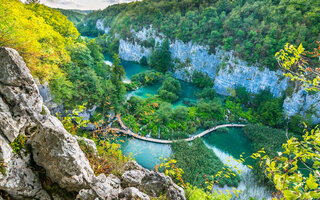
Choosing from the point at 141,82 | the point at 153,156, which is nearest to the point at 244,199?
the point at 153,156

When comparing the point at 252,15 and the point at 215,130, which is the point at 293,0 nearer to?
the point at 252,15

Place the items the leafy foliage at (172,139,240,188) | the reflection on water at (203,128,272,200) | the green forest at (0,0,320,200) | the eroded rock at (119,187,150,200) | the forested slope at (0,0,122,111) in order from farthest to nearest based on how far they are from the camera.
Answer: the reflection on water at (203,128,272,200), the leafy foliage at (172,139,240,188), the forested slope at (0,0,122,111), the green forest at (0,0,320,200), the eroded rock at (119,187,150,200)

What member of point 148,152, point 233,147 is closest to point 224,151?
point 233,147

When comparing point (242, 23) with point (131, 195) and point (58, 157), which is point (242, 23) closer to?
point (131, 195)

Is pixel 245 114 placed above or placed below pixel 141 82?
below

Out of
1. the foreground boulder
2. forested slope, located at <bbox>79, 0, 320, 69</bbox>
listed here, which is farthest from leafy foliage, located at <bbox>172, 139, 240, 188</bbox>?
forested slope, located at <bbox>79, 0, 320, 69</bbox>

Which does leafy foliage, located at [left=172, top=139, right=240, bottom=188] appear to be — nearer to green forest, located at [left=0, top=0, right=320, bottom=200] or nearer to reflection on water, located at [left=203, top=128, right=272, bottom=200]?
green forest, located at [left=0, top=0, right=320, bottom=200]

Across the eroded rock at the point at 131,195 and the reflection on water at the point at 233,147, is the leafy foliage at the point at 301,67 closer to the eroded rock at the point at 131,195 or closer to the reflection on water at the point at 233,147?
the eroded rock at the point at 131,195
